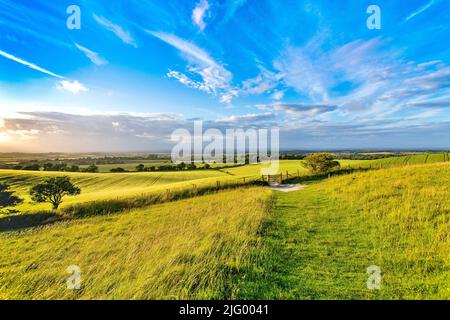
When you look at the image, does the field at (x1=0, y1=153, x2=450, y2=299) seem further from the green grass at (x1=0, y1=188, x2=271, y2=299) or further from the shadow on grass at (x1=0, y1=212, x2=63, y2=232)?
the shadow on grass at (x1=0, y1=212, x2=63, y2=232)

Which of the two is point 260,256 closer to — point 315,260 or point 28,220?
point 315,260

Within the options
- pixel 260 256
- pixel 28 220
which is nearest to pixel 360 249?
pixel 260 256

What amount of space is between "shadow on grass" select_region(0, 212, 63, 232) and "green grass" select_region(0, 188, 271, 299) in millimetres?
7553

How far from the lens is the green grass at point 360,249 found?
5000mm

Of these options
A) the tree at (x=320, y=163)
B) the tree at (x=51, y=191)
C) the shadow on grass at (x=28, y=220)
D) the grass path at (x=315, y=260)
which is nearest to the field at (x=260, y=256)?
the grass path at (x=315, y=260)

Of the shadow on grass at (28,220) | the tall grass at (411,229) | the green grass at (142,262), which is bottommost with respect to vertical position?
the shadow on grass at (28,220)

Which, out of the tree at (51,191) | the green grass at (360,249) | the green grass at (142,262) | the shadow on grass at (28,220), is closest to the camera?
the green grass at (360,249)

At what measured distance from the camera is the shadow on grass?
691 inches

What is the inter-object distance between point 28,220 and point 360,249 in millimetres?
23997

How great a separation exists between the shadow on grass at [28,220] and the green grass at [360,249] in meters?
18.3

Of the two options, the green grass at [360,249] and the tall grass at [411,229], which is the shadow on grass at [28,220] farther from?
the tall grass at [411,229]

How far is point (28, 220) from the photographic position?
18.8 meters
